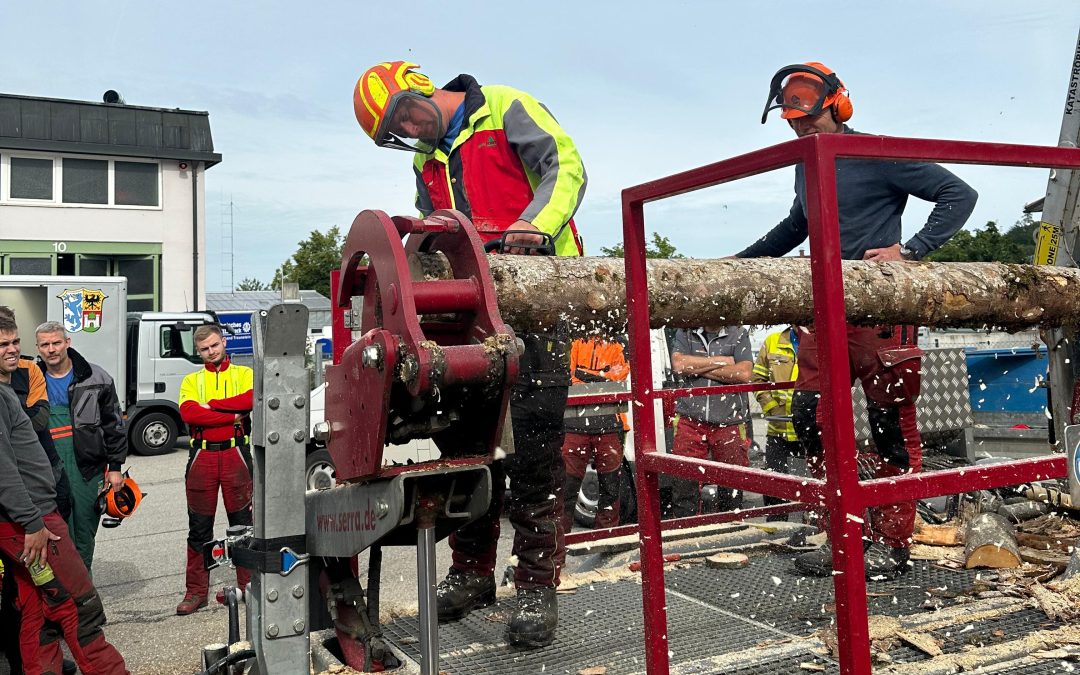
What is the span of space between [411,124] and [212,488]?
392cm

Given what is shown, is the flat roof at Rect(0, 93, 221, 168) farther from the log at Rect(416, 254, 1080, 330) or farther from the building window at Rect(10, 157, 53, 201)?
the log at Rect(416, 254, 1080, 330)

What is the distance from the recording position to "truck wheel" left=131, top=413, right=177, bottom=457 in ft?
47.6

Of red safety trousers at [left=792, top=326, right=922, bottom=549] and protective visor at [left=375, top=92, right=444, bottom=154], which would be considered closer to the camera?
protective visor at [left=375, top=92, right=444, bottom=154]

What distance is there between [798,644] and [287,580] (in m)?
1.68

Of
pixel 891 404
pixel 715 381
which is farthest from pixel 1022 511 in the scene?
pixel 715 381

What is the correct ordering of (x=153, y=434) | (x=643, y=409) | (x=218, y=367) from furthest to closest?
(x=153, y=434)
(x=218, y=367)
(x=643, y=409)

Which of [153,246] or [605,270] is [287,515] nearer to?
[605,270]

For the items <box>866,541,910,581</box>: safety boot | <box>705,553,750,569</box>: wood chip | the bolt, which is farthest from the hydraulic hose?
<box>866,541,910,581</box>: safety boot

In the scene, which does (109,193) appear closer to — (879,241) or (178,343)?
(178,343)

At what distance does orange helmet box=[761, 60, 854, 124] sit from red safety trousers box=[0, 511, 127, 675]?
394cm

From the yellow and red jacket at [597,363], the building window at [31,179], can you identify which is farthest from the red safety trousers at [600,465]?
the building window at [31,179]

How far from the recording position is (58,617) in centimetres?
428

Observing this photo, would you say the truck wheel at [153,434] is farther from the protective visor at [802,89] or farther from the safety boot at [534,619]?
the protective visor at [802,89]

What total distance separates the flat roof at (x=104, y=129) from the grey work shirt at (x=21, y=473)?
24.9m
